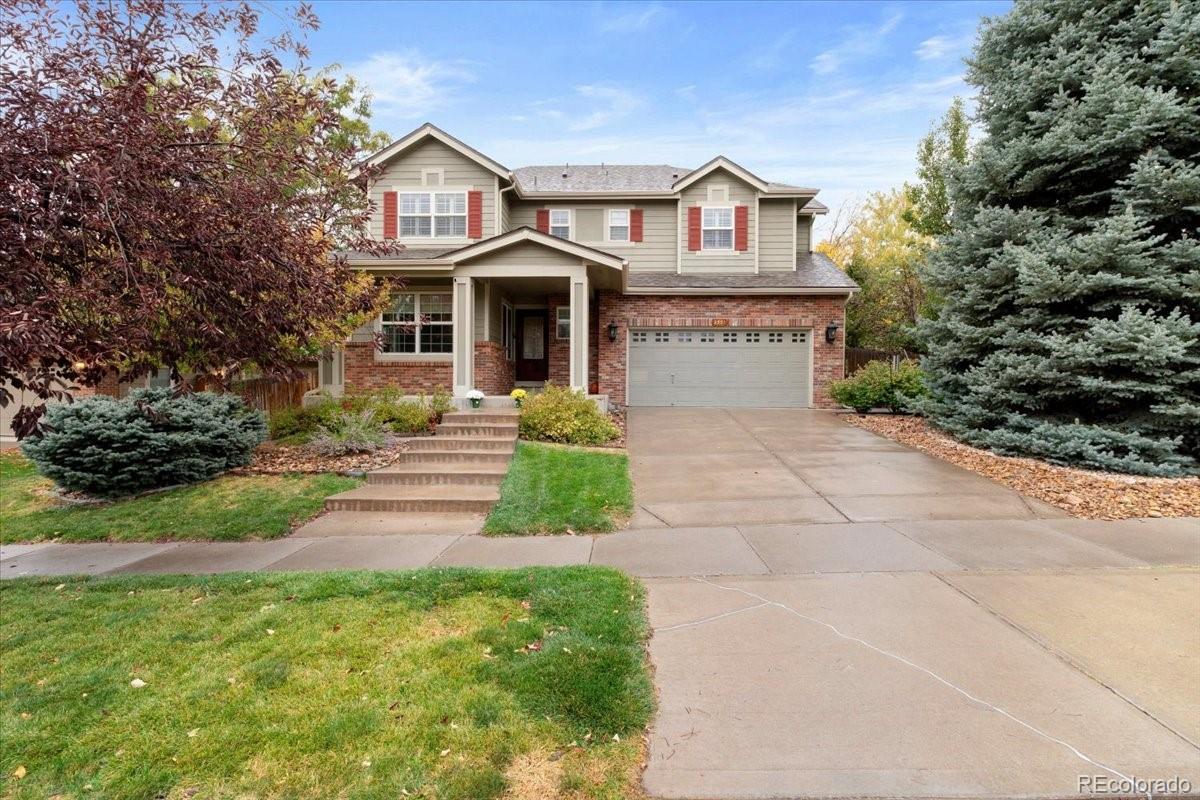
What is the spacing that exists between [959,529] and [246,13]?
7756mm

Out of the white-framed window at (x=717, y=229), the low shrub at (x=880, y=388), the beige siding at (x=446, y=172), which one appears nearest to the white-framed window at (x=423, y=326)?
the beige siding at (x=446, y=172)

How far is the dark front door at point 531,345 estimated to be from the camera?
17281mm

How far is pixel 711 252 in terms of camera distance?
55.6 ft

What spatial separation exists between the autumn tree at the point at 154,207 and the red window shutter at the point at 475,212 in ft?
34.4

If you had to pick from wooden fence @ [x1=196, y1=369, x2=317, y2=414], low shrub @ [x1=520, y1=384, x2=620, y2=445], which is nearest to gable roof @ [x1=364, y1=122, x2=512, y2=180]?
wooden fence @ [x1=196, y1=369, x2=317, y2=414]

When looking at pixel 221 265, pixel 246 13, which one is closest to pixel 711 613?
pixel 221 265

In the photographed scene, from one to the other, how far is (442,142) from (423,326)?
15.6 feet

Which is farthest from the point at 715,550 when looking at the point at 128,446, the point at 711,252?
the point at 711,252

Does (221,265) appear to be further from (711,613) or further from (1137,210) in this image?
(1137,210)

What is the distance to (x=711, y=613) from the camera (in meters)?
4.30

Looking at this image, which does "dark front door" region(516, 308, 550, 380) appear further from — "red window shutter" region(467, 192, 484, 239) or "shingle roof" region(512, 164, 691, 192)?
"shingle roof" region(512, 164, 691, 192)

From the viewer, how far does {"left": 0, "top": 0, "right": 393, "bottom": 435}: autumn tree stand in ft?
10.5

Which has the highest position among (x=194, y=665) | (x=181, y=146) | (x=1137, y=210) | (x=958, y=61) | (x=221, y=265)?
(x=958, y=61)

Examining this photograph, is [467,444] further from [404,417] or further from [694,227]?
[694,227]
